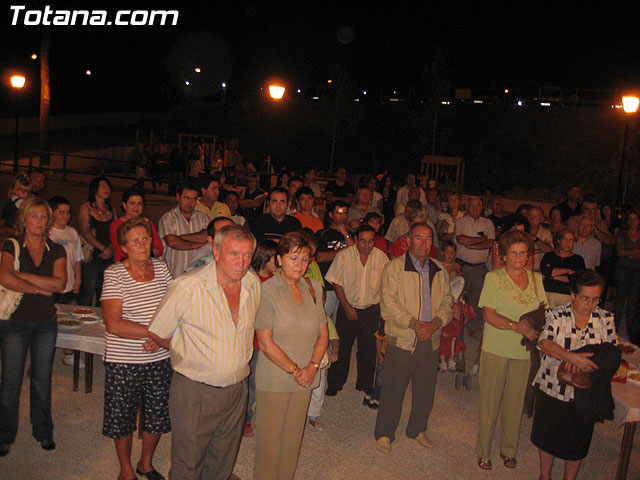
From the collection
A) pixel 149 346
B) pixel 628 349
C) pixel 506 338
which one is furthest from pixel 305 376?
pixel 628 349

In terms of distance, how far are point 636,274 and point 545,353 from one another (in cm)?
518

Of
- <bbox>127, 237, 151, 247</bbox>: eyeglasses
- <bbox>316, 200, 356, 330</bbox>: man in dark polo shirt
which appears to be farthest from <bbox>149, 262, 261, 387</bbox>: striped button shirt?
<bbox>316, 200, 356, 330</bbox>: man in dark polo shirt

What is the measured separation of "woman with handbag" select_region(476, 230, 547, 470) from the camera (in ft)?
15.9

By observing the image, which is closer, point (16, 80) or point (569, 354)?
point (569, 354)

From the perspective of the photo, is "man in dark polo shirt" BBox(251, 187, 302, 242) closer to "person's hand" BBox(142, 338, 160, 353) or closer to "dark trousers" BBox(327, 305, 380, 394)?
"dark trousers" BBox(327, 305, 380, 394)

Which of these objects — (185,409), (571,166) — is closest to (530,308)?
(185,409)

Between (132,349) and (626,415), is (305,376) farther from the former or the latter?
(626,415)

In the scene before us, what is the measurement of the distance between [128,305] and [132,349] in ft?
0.99

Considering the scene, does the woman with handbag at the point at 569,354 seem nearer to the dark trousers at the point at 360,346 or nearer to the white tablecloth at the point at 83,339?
the dark trousers at the point at 360,346

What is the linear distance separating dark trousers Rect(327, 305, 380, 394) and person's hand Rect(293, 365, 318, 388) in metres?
2.17

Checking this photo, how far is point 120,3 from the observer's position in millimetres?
40844

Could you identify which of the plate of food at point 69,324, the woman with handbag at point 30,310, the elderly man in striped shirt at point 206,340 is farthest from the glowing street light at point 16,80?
the elderly man in striped shirt at point 206,340

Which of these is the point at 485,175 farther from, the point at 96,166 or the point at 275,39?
the point at 275,39

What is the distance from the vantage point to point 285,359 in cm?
390
